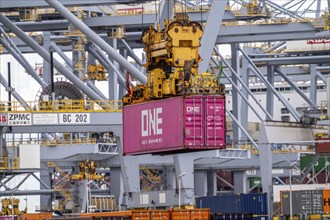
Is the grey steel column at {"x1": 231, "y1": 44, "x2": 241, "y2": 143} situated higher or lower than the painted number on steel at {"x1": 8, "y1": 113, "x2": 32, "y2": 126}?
higher

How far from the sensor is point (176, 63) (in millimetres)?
62531

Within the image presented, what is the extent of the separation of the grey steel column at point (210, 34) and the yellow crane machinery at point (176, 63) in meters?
4.28

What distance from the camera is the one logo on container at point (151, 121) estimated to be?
6247 cm

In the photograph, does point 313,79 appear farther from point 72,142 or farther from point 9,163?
point 9,163

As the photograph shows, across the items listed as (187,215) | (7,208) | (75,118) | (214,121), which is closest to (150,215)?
(187,215)

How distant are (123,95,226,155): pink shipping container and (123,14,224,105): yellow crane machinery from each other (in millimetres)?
559

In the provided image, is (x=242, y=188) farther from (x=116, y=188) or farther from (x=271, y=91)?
(x=116, y=188)

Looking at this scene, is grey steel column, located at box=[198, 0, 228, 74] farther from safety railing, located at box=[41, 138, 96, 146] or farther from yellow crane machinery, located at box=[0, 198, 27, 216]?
safety railing, located at box=[41, 138, 96, 146]

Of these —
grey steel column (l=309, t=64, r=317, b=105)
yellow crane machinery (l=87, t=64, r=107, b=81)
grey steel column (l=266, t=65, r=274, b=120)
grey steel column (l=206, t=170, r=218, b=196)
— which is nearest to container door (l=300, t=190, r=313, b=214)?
yellow crane machinery (l=87, t=64, r=107, b=81)

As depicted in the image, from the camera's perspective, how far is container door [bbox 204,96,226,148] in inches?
2381

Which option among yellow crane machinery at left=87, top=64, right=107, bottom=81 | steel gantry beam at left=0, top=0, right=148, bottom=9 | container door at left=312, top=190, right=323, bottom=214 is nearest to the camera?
container door at left=312, top=190, right=323, bottom=214

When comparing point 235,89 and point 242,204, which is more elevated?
point 235,89

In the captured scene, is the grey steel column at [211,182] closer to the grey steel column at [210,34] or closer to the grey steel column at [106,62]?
the grey steel column at [106,62]

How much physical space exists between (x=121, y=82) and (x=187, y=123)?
144 feet
